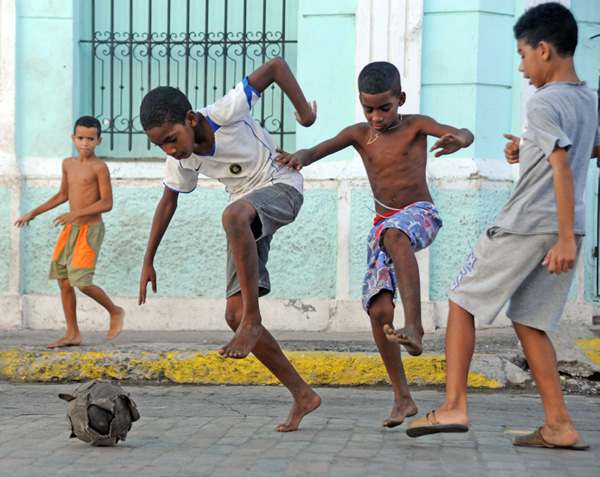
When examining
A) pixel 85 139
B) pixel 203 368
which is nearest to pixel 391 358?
pixel 203 368

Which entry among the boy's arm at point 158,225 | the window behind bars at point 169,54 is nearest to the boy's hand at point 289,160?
the boy's arm at point 158,225

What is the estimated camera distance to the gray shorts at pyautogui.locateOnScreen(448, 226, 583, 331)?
346 cm

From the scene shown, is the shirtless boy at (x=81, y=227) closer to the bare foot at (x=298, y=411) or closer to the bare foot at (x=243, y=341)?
the bare foot at (x=298, y=411)

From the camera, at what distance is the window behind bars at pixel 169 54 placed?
7.91 meters

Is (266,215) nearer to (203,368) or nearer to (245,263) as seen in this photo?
(245,263)

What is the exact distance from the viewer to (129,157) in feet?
26.3

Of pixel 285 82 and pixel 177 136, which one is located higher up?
pixel 285 82

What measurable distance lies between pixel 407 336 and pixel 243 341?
2.25 ft

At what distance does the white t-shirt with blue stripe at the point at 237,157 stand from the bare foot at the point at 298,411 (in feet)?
3.22

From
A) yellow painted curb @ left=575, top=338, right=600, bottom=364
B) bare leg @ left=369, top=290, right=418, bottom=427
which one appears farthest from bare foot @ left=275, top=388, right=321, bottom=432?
yellow painted curb @ left=575, top=338, right=600, bottom=364

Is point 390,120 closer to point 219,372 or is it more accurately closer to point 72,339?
point 219,372

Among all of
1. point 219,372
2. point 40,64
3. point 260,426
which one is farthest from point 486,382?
point 40,64

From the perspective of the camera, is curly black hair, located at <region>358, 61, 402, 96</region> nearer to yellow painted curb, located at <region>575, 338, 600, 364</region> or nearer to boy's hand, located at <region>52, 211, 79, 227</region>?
yellow painted curb, located at <region>575, 338, 600, 364</region>

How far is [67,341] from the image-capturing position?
6.48 m
